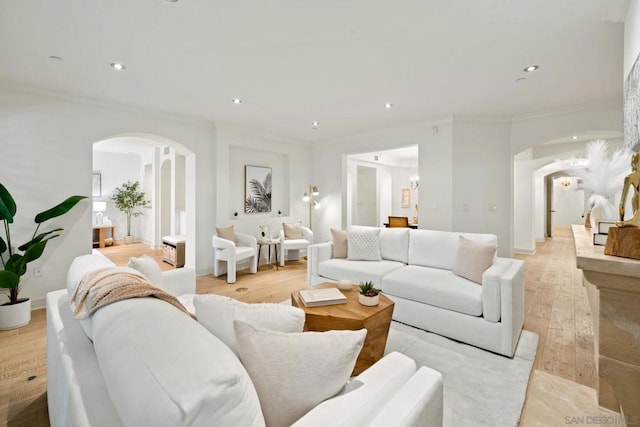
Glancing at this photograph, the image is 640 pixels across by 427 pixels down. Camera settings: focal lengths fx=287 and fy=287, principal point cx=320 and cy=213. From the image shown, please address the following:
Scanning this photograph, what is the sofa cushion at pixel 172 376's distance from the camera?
59 cm

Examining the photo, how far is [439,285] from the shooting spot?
2.76 metres

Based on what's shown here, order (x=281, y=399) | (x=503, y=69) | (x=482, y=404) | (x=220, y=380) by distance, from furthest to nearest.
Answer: (x=503, y=69)
(x=482, y=404)
(x=281, y=399)
(x=220, y=380)

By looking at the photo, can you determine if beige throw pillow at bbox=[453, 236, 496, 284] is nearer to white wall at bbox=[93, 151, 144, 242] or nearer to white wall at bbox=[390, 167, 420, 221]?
white wall at bbox=[390, 167, 420, 221]

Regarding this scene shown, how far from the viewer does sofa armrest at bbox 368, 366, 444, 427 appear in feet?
2.82

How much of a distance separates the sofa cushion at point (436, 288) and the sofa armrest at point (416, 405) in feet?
5.49

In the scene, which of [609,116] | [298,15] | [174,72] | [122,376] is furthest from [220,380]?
[609,116]

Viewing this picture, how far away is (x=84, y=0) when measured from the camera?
1.91m

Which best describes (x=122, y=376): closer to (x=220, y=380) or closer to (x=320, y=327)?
(x=220, y=380)

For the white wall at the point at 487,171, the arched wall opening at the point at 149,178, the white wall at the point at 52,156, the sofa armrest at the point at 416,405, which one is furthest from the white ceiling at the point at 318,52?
the arched wall opening at the point at 149,178

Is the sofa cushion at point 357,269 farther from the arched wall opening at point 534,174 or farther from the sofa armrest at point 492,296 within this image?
the arched wall opening at point 534,174

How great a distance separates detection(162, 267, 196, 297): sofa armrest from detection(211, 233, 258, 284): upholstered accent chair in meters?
1.91

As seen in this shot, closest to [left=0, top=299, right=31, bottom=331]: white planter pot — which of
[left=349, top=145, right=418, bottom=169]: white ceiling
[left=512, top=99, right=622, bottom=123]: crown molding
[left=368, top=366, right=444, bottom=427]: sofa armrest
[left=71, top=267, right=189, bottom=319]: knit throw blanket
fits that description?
[left=71, top=267, right=189, bottom=319]: knit throw blanket

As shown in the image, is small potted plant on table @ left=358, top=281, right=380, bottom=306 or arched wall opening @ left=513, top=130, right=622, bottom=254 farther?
arched wall opening @ left=513, top=130, right=622, bottom=254

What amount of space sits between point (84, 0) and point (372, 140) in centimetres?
448
